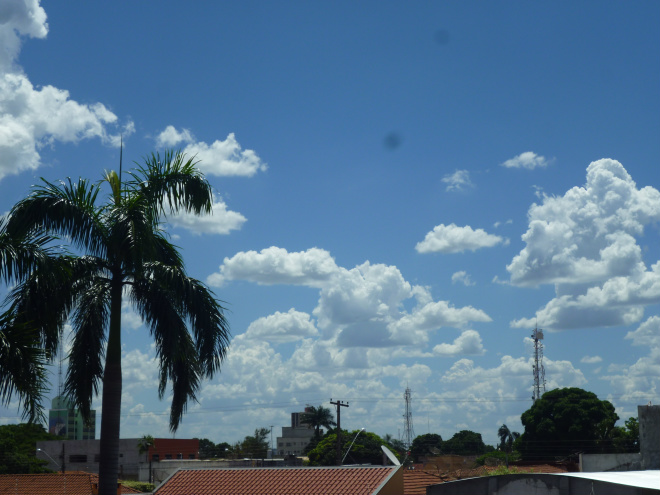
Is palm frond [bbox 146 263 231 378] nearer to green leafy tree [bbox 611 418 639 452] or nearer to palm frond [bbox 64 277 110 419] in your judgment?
palm frond [bbox 64 277 110 419]

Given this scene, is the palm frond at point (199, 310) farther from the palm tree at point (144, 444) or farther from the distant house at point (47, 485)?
the palm tree at point (144, 444)

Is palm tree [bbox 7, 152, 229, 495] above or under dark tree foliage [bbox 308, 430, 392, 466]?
above

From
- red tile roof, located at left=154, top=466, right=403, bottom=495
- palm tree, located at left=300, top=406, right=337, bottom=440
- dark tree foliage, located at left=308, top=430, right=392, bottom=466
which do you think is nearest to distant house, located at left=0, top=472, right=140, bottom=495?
red tile roof, located at left=154, top=466, right=403, bottom=495

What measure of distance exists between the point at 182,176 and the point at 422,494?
64.2 feet

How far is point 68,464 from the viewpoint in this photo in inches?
2945

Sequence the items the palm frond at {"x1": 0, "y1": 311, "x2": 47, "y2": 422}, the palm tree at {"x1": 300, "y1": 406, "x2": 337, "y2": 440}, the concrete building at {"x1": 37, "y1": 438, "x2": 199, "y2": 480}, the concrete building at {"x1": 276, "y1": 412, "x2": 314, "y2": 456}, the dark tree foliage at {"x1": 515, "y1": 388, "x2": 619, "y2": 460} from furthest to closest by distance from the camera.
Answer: the concrete building at {"x1": 276, "y1": 412, "x2": 314, "y2": 456} → the palm tree at {"x1": 300, "y1": 406, "x2": 337, "y2": 440} → the concrete building at {"x1": 37, "y1": 438, "x2": 199, "y2": 480} → the dark tree foliage at {"x1": 515, "y1": 388, "x2": 619, "y2": 460} → the palm frond at {"x1": 0, "y1": 311, "x2": 47, "y2": 422}

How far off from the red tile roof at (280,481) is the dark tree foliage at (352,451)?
5235cm

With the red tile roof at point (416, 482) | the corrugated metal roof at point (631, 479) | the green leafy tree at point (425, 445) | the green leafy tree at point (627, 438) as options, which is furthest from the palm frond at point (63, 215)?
the green leafy tree at point (425, 445)

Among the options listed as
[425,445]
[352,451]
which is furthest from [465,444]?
[352,451]

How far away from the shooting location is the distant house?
38938 mm

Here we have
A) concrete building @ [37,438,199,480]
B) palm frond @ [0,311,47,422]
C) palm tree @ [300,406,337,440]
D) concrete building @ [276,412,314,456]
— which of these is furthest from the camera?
concrete building @ [276,412,314,456]

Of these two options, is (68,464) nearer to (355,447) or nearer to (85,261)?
(355,447)

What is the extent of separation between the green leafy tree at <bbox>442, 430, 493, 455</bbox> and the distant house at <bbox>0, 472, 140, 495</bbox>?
87.1 m

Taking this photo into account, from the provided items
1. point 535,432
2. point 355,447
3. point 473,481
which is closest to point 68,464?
point 355,447
